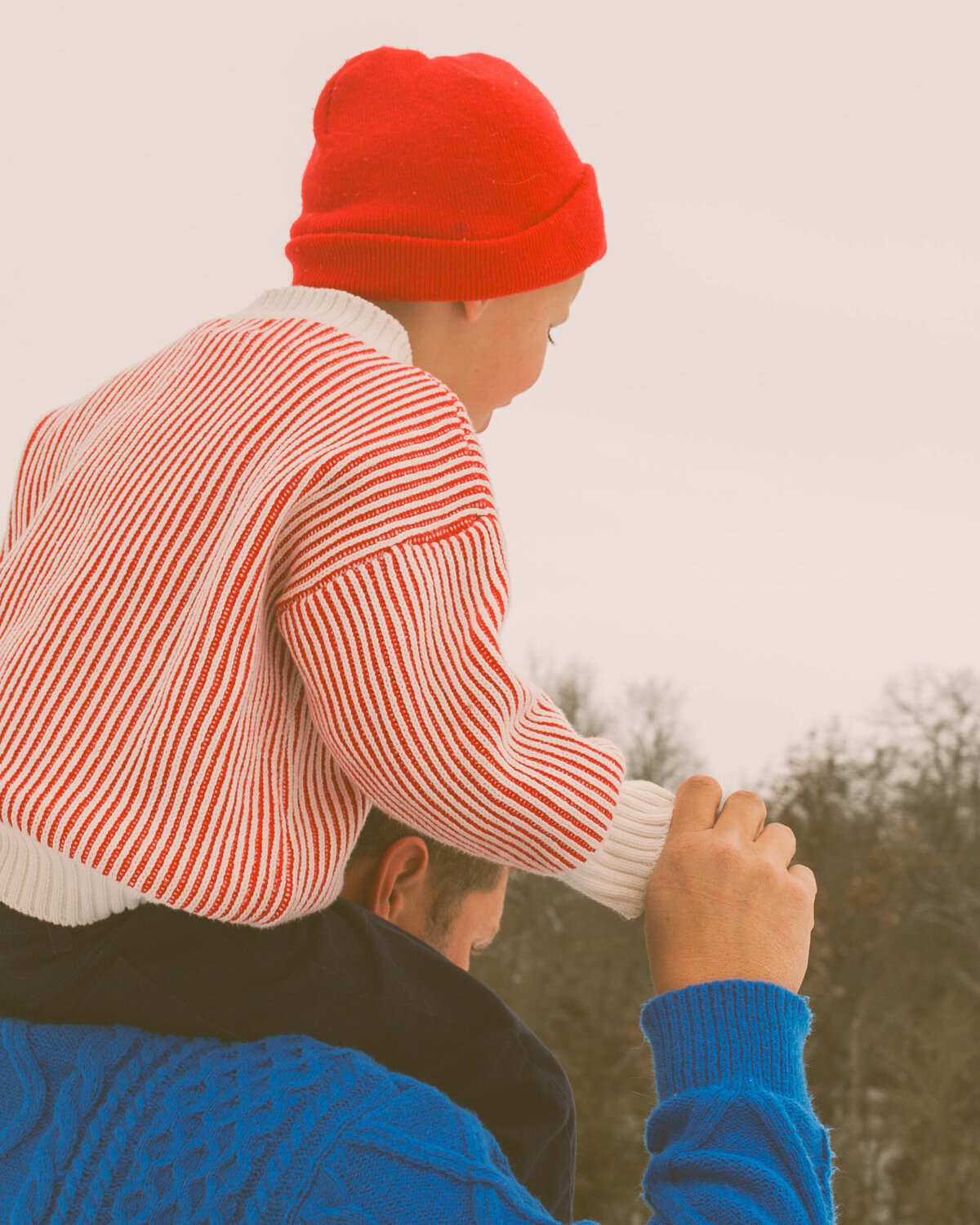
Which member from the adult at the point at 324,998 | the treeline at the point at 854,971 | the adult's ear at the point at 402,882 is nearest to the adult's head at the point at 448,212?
the adult's ear at the point at 402,882

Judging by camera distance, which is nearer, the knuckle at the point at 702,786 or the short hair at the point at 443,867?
the knuckle at the point at 702,786

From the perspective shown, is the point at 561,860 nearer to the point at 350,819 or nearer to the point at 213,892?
the point at 350,819

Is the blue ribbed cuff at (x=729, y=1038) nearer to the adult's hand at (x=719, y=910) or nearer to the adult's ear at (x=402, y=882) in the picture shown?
the adult's hand at (x=719, y=910)

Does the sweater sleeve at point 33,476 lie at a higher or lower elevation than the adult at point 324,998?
higher

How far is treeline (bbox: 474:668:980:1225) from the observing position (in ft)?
43.9

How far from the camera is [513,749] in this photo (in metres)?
1.02

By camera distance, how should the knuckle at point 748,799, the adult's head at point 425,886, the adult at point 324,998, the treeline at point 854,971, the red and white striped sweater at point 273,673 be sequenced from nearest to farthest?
the red and white striped sweater at point 273,673, the adult at point 324,998, the knuckle at point 748,799, the adult's head at point 425,886, the treeline at point 854,971

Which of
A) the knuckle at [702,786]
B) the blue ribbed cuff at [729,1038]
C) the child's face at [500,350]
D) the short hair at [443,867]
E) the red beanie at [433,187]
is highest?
the red beanie at [433,187]

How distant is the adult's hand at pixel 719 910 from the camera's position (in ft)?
3.53

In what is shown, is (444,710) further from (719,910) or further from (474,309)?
(474,309)

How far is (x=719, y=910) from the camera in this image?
1083 millimetres

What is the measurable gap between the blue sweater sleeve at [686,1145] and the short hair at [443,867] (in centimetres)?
38

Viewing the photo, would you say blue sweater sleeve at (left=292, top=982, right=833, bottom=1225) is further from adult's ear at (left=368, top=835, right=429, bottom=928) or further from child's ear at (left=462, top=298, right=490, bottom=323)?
child's ear at (left=462, top=298, right=490, bottom=323)

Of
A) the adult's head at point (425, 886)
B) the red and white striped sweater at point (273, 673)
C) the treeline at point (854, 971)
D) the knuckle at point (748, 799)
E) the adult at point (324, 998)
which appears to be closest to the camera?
the red and white striped sweater at point (273, 673)
